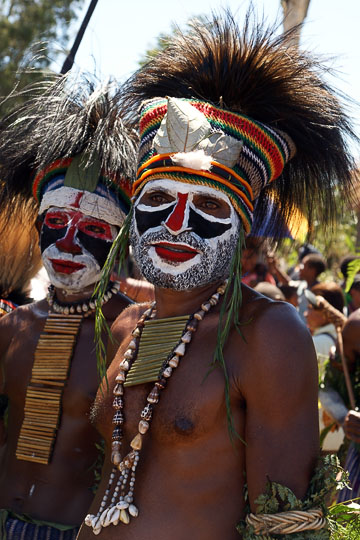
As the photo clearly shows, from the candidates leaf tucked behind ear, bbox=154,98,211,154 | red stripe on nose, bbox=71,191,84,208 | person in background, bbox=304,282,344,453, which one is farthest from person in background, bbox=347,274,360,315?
leaf tucked behind ear, bbox=154,98,211,154

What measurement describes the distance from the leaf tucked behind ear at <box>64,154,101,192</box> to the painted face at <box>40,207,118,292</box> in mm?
131

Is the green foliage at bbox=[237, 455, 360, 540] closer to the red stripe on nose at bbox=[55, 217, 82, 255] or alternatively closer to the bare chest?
the bare chest

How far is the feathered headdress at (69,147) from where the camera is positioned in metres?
3.62

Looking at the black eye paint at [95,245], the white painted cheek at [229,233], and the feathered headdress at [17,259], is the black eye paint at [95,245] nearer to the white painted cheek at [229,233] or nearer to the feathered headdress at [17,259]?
the feathered headdress at [17,259]

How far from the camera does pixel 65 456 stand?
3.38 m

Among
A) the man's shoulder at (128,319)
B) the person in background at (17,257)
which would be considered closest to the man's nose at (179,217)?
the man's shoulder at (128,319)

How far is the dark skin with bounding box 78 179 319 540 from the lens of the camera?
2.38 meters

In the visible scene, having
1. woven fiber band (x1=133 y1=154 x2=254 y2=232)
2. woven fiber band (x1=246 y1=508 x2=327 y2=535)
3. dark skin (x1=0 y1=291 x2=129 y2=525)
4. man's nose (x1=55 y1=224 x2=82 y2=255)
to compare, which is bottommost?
dark skin (x1=0 y1=291 x2=129 y2=525)

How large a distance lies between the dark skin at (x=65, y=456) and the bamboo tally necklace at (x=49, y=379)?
34 mm

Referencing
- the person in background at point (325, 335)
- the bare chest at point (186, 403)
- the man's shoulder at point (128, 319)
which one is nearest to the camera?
the bare chest at point (186, 403)

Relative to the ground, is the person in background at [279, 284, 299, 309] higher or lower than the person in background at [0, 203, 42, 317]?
lower

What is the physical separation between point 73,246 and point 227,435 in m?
1.43

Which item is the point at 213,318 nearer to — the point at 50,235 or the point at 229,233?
the point at 229,233

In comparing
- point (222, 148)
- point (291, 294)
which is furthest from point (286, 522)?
point (291, 294)
